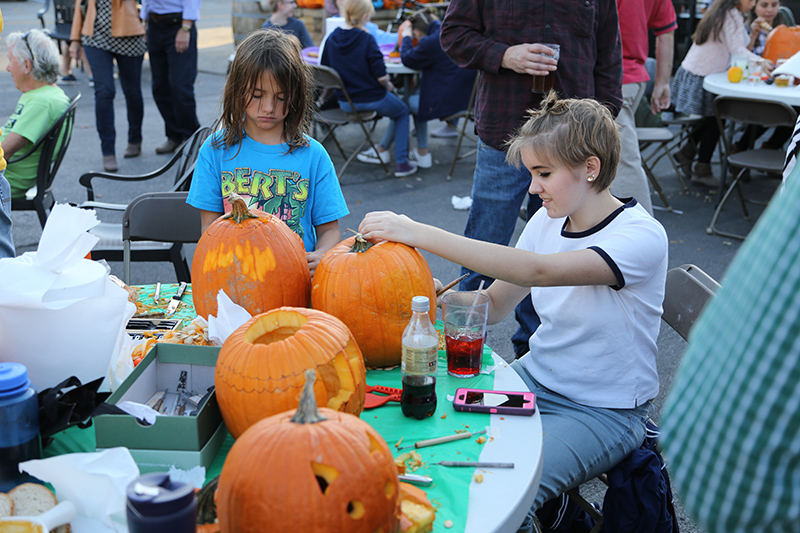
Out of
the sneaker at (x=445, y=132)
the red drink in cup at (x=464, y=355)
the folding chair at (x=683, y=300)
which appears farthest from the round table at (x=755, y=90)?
the red drink in cup at (x=464, y=355)

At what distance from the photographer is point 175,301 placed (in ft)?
6.84

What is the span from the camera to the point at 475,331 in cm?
168

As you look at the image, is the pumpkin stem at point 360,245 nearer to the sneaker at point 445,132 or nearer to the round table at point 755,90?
the round table at point 755,90

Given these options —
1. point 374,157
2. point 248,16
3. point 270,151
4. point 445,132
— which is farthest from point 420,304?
point 248,16

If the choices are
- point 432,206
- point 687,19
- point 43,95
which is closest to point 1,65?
point 43,95

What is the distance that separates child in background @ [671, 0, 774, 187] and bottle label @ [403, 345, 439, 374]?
17.7 feet

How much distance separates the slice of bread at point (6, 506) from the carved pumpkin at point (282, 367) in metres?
0.39

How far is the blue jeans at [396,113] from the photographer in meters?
6.52

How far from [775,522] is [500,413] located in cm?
78

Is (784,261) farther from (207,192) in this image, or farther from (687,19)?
(687,19)

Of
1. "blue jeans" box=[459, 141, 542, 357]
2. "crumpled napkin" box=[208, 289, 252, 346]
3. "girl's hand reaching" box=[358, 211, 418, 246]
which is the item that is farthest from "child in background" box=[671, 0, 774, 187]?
"crumpled napkin" box=[208, 289, 252, 346]

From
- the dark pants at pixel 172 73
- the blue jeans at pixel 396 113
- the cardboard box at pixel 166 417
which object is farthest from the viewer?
the blue jeans at pixel 396 113

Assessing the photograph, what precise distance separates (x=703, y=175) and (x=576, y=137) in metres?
5.39

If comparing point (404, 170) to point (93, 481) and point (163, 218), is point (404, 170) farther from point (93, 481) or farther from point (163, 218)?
point (93, 481)
